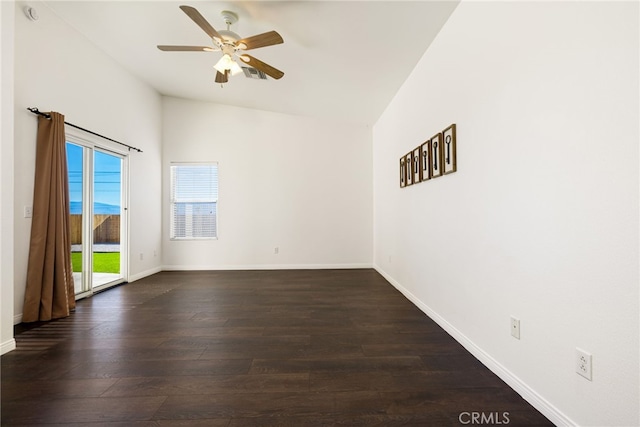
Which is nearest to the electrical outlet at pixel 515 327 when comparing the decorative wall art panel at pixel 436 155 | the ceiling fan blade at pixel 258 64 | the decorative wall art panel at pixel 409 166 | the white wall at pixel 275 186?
the decorative wall art panel at pixel 436 155

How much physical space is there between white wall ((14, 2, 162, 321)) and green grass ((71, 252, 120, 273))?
219mm

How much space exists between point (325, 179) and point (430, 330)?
142 inches

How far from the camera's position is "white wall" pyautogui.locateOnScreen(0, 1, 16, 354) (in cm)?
202

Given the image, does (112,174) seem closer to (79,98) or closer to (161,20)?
(79,98)

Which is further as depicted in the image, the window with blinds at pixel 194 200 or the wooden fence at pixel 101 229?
the window with blinds at pixel 194 200

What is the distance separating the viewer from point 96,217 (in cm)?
383

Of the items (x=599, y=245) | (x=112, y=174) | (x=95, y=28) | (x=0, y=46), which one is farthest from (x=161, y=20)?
(x=599, y=245)

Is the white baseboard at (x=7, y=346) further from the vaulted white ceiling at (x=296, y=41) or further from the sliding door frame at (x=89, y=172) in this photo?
the vaulted white ceiling at (x=296, y=41)

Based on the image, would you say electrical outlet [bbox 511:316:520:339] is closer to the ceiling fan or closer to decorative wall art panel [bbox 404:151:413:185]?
decorative wall art panel [bbox 404:151:413:185]

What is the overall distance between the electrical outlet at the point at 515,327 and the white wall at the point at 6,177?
3.50 meters

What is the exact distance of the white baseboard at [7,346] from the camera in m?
2.03

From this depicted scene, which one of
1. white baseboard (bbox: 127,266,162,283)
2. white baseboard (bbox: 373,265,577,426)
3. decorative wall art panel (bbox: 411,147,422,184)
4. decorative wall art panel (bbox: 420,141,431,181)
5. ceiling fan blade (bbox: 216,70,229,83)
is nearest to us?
white baseboard (bbox: 373,265,577,426)

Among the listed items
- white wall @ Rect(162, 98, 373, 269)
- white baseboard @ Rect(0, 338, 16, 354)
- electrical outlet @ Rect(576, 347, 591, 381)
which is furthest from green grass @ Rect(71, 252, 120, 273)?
electrical outlet @ Rect(576, 347, 591, 381)

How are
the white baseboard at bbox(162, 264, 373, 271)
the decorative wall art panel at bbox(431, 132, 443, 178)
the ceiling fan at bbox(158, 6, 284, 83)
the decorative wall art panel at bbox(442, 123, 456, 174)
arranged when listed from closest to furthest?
the decorative wall art panel at bbox(442, 123, 456, 174) → the ceiling fan at bbox(158, 6, 284, 83) → the decorative wall art panel at bbox(431, 132, 443, 178) → the white baseboard at bbox(162, 264, 373, 271)
